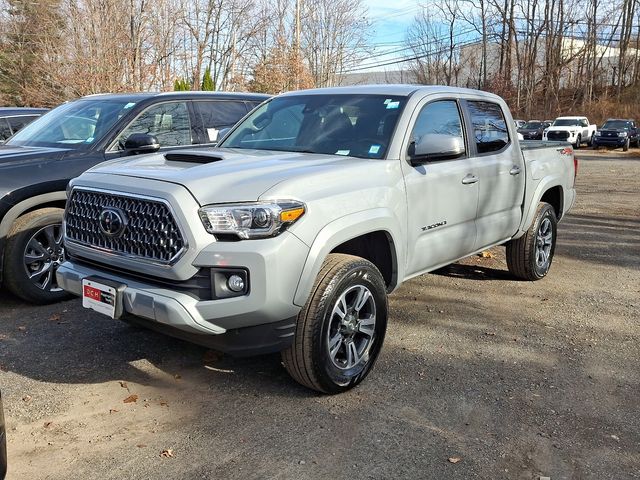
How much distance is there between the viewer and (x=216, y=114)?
22.2 feet

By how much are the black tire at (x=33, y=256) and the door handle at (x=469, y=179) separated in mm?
3377

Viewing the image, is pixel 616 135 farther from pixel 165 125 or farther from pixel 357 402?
pixel 357 402

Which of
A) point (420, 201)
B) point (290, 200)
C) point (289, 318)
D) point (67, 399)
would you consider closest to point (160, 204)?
point (290, 200)

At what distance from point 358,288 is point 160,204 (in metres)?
1.28

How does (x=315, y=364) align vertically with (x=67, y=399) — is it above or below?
above

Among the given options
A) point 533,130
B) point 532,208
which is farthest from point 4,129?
point 533,130

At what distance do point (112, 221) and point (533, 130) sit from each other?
36.1 meters

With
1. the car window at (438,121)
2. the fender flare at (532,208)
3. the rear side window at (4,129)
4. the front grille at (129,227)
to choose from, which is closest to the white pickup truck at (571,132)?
the fender flare at (532,208)

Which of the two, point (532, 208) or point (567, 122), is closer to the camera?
point (532, 208)

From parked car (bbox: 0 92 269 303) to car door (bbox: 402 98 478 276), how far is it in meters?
2.51

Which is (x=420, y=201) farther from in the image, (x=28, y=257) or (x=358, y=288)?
(x=28, y=257)

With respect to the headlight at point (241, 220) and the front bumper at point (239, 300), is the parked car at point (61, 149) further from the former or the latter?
the headlight at point (241, 220)

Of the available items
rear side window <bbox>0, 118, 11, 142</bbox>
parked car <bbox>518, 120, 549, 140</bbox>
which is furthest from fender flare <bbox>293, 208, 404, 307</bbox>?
parked car <bbox>518, 120, 549, 140</bbox>

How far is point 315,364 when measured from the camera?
3.46m
